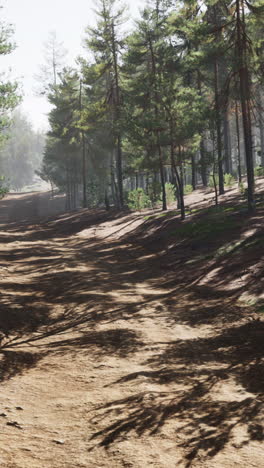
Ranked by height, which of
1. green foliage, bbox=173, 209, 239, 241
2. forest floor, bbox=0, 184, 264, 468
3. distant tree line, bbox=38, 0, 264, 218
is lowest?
forest floor, bbox=0, 184, 264, 468

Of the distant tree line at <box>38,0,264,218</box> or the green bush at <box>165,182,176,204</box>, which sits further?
the green bush at <box>165,182,176,204</box>

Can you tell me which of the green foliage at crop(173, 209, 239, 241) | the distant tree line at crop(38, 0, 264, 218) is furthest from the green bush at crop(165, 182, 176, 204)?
the green foliage at crop(173, 209, 239, 241)

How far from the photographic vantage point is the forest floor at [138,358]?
511 centimetres

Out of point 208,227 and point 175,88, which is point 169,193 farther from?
point 208,227

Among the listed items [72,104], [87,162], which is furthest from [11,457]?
[87,162]

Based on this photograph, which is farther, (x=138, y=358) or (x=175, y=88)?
(x=175, y=88)

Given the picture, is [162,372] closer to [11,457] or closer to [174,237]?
[11,457]

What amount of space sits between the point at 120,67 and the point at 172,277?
26116 mm

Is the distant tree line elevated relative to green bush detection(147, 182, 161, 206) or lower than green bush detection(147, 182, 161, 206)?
elevated

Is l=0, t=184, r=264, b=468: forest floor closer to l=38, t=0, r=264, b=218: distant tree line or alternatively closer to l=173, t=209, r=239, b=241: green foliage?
l=173, t=209, r=239, b=241: green foliage

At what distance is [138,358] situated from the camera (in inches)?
318

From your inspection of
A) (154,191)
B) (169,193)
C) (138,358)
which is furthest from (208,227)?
(169,193)

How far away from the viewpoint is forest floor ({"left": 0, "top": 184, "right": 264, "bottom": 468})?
16.8ft

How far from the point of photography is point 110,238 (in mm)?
26703
